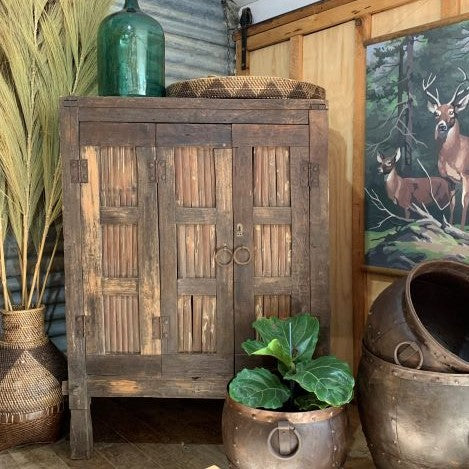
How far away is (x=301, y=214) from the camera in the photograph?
77.5 inches

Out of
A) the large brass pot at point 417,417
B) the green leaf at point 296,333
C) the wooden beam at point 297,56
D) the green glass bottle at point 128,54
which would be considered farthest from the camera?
the wooden beam at point 297,56

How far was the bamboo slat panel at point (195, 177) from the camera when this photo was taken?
1.96 m

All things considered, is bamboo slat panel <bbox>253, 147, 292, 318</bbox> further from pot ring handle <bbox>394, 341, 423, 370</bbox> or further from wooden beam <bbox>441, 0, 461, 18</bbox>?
wooden beam <bbox>441, 0, 461, 18</bbox>

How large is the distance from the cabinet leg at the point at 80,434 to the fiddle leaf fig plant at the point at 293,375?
692 mm

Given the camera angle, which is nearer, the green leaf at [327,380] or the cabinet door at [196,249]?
the green leaf at [327,380]

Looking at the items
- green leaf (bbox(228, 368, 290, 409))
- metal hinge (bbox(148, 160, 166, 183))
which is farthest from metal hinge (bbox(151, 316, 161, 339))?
metal hinge (bbox(148, 160, 166, 183))

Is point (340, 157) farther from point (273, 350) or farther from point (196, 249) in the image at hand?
point (273, 350)

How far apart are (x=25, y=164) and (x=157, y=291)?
0.86 metres

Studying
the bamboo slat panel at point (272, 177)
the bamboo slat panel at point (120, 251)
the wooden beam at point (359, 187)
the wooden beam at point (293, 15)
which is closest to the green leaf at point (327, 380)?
the bamboo slat panel at point (272, 177)

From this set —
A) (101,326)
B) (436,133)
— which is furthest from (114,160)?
(436,133)

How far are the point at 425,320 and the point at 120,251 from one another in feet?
4.18

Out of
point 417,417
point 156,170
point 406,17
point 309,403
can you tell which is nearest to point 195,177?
point 156,170

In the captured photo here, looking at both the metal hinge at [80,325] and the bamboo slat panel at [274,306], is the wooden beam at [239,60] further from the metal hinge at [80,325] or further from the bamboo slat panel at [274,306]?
the metal hinge at [80,325]

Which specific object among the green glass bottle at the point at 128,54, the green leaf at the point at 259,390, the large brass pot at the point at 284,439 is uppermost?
the green glass bottle at the point at 128,54
